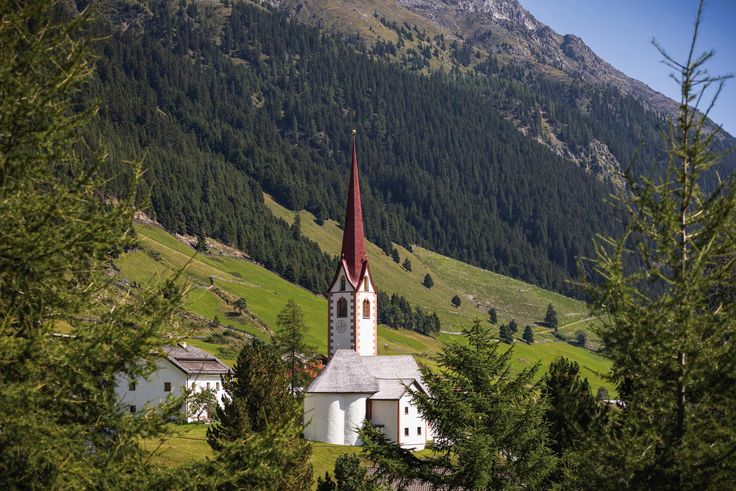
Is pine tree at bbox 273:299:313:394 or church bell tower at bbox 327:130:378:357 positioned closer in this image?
pine tree at bbox 273:299:313:394

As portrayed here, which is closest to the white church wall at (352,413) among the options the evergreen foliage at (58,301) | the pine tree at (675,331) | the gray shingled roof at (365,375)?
the gray shingled roof at (365,375)

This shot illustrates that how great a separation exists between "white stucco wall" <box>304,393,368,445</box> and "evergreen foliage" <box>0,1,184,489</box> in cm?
6926

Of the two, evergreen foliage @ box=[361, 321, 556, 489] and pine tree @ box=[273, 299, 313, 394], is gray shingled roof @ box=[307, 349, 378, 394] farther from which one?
evergreen foliage @ box=[361, 321, 556, 489]

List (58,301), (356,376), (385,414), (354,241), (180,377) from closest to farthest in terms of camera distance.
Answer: (58,301) < (385,414) < (356,376) < (180,377) < (354,241)

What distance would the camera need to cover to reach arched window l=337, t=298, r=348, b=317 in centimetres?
9344

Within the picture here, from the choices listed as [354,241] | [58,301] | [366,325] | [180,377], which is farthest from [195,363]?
[58,301]

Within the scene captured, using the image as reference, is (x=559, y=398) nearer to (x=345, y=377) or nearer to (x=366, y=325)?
(x=345, y=377)

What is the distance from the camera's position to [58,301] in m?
13.9

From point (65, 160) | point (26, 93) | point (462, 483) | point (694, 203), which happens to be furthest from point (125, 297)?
point (462, 483)

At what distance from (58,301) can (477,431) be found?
19.5 metres

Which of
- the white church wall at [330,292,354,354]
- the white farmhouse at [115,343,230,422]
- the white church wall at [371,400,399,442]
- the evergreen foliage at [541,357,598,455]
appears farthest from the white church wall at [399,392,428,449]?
the evergreen foliage at [541,357,598,455]

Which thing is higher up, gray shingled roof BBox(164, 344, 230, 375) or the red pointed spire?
the red pointed spire

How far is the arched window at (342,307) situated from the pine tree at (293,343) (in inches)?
169

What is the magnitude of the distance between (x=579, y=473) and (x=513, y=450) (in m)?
14.8
